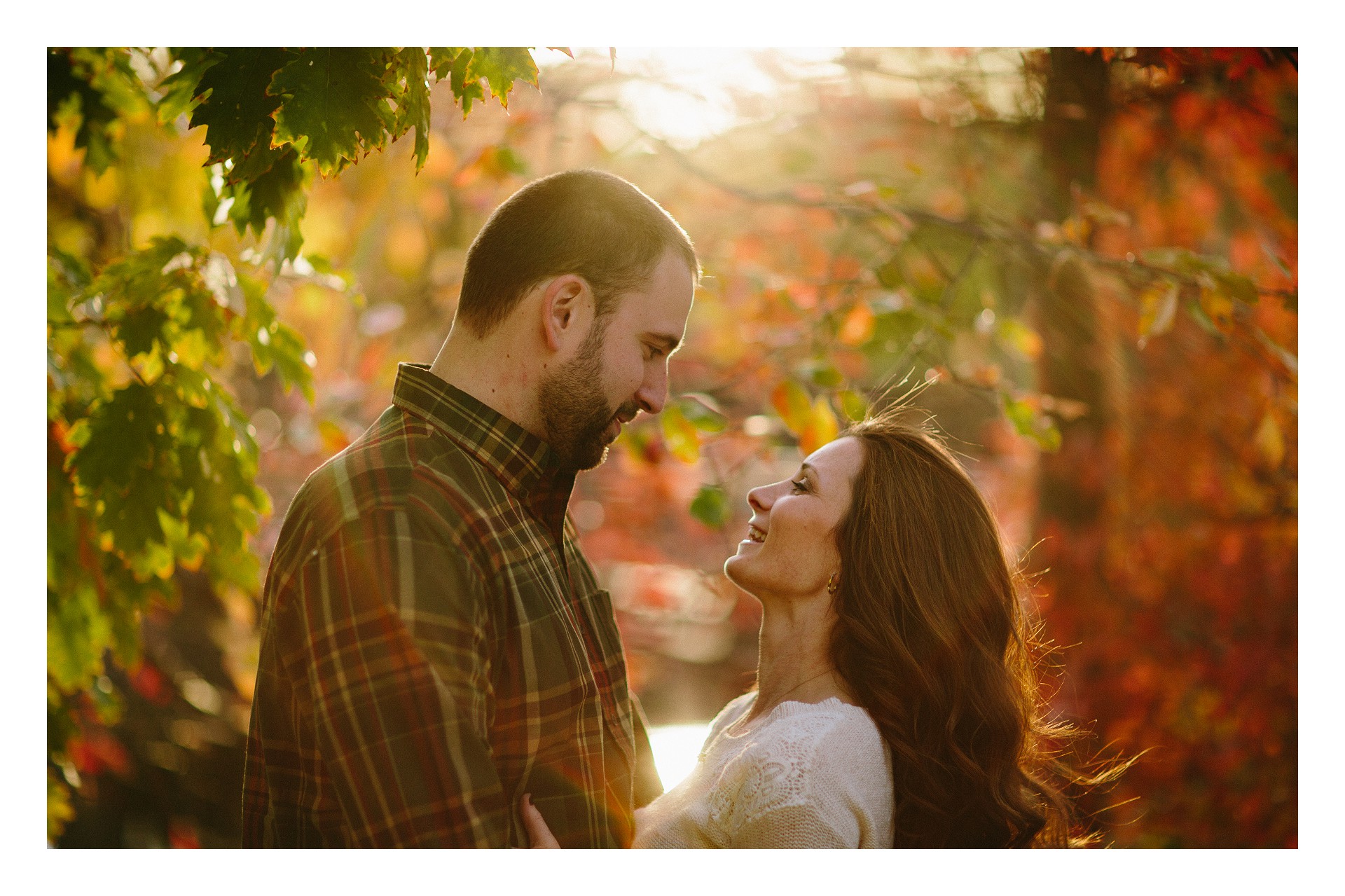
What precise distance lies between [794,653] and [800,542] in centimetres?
22

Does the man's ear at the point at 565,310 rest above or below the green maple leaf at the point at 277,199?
below

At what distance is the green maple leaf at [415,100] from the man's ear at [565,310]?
0.94 feet

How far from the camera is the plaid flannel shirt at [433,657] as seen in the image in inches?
48.5

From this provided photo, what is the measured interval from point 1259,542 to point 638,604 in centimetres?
476

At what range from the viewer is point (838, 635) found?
1864mm

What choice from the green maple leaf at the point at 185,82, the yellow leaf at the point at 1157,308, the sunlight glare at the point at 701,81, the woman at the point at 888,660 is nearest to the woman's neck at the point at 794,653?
the woman at the point at 888,660

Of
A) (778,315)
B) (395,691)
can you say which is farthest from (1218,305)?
(395,691)

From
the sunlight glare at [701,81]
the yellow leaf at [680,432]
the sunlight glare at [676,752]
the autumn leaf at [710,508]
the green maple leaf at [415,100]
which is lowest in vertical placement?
the sunlight glare at [676,752]

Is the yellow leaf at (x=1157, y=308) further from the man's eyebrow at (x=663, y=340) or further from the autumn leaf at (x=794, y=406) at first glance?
the man's eyebrow at (x=663, y=340)

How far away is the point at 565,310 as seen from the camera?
1562 mm

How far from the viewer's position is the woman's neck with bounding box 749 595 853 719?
183cm

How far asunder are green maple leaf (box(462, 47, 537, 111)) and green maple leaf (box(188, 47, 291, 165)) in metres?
0.32
